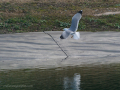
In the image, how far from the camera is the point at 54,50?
49.3 feet

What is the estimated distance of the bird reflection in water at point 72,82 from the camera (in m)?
9.41

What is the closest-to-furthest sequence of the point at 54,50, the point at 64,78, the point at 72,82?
the point at 72,82 < the point at 64,78 < the point at 54,50

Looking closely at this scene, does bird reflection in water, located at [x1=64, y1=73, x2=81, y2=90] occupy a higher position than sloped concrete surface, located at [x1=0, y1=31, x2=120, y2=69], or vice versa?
bird reflection in water, located at [x1=64, y1=73, x2=81, y2=90]

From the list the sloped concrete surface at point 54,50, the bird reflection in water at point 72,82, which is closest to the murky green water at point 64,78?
the bird reflection in water at point 72,82

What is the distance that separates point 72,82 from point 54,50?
5.23m

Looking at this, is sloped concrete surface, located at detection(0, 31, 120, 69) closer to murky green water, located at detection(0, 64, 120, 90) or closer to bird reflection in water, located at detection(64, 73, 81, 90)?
murky green water, located at detection(0, 64, 120, 90)

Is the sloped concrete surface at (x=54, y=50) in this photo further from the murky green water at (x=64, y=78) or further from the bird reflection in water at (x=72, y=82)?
the bird reflection in water at (x=72, y=82)

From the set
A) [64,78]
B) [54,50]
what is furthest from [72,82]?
[54,50]

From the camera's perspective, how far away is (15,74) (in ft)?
36.0

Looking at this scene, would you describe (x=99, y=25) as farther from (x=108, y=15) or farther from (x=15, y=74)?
(x=15, y=74)

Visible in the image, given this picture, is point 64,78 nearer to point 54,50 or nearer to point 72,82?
point 72,82

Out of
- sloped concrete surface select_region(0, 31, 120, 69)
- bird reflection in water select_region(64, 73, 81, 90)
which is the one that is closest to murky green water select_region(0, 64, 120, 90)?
bird reflection in water select_region(64, 73, 81, 90)

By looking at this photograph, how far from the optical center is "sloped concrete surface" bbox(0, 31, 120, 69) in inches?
524

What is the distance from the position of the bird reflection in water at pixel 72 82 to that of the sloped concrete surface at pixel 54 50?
6.76ft
